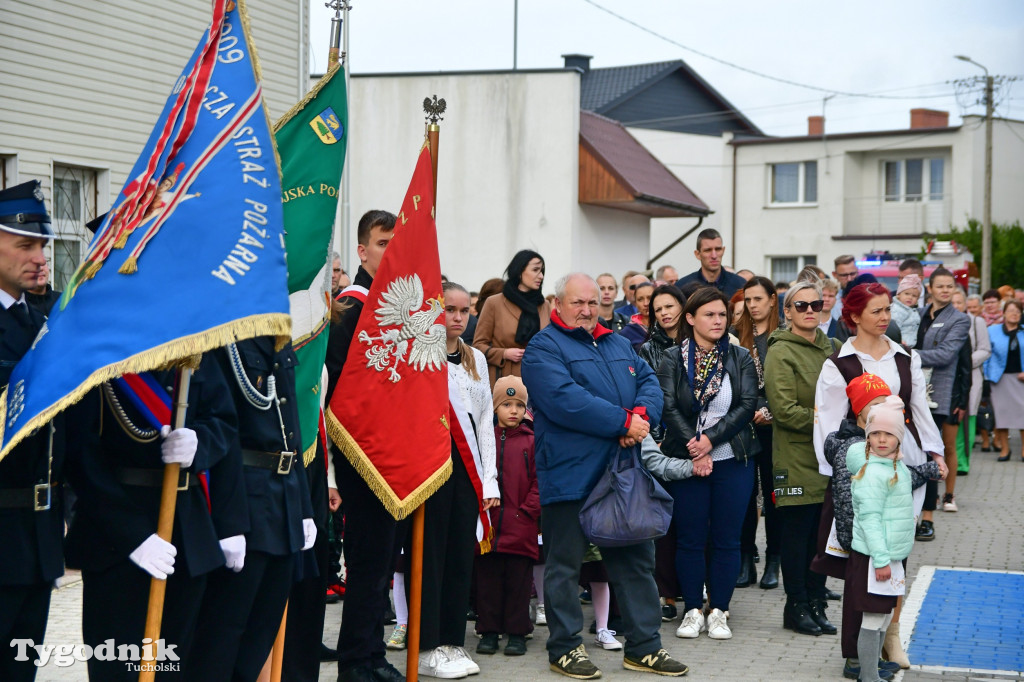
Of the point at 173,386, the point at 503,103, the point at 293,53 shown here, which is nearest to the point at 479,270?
the point at 503,103

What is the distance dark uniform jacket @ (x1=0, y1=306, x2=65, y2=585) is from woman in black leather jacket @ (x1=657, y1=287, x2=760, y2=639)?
408 cm

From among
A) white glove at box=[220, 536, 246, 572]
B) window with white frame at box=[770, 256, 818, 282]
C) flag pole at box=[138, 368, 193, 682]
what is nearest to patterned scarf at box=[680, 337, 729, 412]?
white glove at box=[220, 536, 246, 572]

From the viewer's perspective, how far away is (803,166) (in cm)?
4131

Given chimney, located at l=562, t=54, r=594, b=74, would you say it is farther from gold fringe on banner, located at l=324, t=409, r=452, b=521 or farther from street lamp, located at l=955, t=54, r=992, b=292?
gold fringe on banner, located at l=324, t=409, r=452, b=521

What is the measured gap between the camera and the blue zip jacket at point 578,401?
6336mm

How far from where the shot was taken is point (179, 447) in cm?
401

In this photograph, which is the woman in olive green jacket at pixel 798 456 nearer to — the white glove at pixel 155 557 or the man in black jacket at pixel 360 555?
the man in black jacket at pixel 360 555

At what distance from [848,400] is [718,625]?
1614mm

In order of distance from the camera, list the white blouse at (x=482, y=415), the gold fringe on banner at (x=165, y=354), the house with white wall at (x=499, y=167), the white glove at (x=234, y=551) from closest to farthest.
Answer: the gold fringe on banner at (x=165, y=354), the white glove at (x=234, y=551), the white blouse at (x=482, y=415), the house with white wall at (x=499, y=167)

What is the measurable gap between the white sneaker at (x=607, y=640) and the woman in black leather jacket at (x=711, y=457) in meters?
0.43

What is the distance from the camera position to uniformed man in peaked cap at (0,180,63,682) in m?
3.91

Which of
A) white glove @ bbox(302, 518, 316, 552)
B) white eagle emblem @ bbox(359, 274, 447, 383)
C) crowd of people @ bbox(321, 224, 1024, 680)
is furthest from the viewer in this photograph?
crowd of people @ bbox(321, 224, 1024, 680)

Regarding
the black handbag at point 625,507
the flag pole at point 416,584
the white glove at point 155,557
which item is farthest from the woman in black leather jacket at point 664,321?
the white glove at point 155,557

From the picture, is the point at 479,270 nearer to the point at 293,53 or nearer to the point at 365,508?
the point at 293,53
